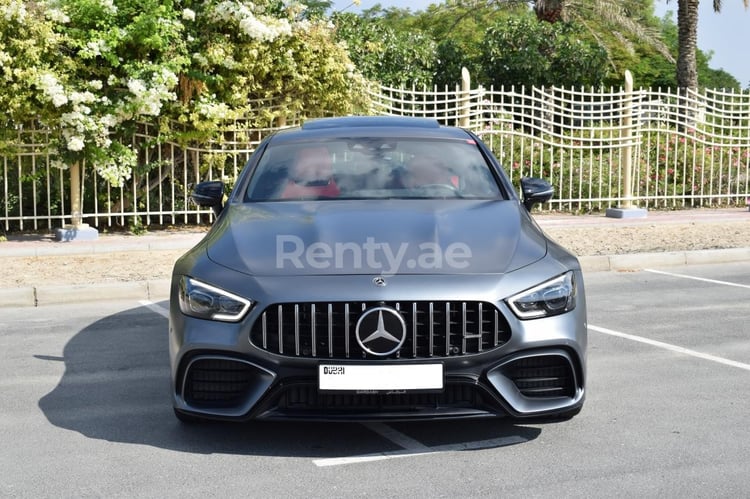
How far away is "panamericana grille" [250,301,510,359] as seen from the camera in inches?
175

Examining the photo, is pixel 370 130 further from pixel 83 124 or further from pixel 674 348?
pixel 83 124

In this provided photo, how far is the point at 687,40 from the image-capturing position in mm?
25875

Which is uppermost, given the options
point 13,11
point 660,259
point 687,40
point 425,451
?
point 687,40

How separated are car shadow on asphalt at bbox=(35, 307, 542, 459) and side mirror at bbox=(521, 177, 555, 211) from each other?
151 cm

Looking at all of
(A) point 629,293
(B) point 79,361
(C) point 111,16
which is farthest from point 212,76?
(B) point 79,361

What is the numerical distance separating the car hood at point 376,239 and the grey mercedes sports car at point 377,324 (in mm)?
10

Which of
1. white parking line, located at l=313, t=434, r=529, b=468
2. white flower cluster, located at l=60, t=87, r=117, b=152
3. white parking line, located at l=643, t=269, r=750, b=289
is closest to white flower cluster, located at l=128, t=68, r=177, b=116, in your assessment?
white flower cluster, located at l=60, t=87, r=117, b=152

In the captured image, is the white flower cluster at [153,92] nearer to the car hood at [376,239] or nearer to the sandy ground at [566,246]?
the sandy ground at [566,246]

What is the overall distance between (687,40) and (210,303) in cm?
2350

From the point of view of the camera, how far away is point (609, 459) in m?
4.68

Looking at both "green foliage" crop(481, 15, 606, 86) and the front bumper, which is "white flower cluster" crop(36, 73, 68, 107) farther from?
"green foliage" crop(481, 15, 606, 86)

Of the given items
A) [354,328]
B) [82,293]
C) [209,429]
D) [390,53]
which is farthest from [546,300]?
[390,53]

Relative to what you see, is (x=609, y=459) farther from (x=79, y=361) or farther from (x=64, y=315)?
(x=64, y=315)

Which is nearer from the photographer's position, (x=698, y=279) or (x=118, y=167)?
(x=698, y=279)
